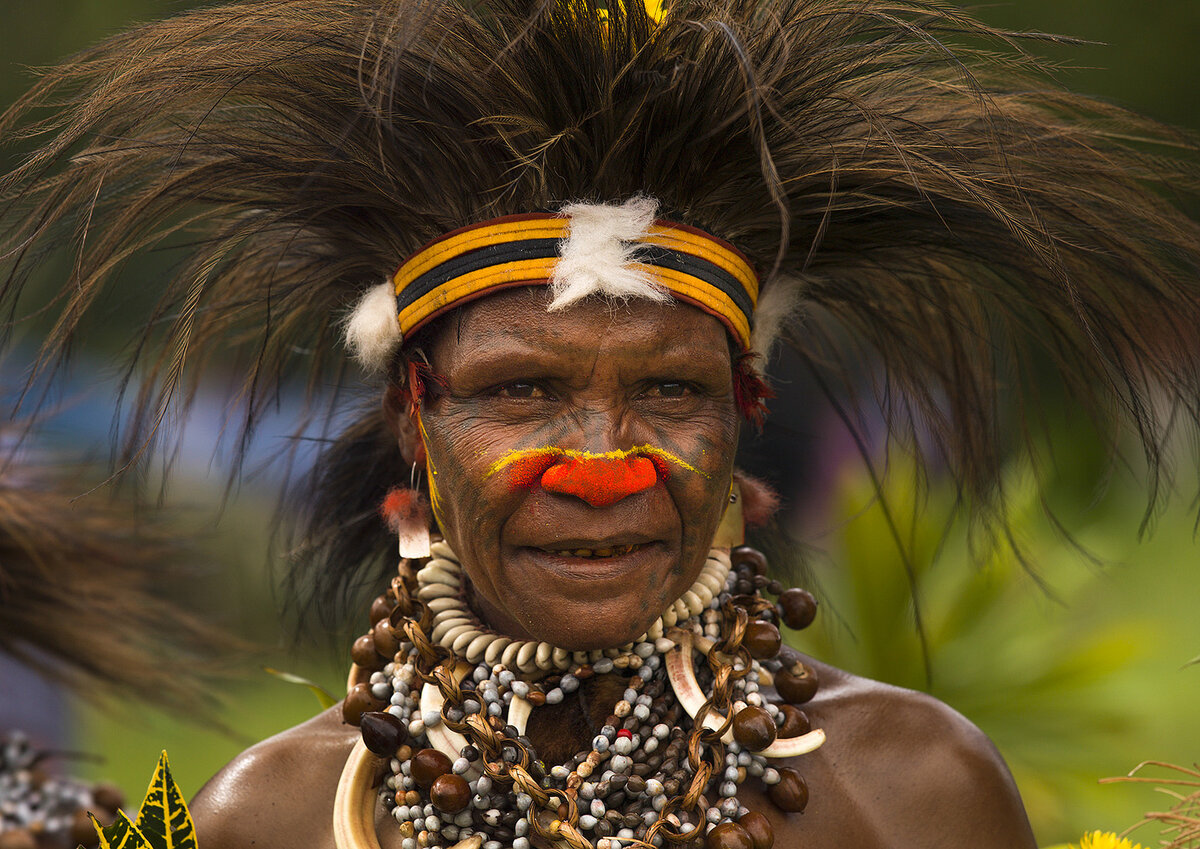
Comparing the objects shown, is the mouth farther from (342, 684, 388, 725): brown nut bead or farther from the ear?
(342, 684, 388, 725): brown nut bead

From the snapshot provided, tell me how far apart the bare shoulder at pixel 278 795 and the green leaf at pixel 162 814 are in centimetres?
44

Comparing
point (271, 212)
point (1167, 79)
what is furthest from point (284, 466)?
point (1167, 79)

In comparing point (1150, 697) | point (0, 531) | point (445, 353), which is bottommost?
point (1150, 697)

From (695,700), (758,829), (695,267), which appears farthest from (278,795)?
(695,267)

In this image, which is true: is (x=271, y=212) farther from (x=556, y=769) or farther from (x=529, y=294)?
(x=556, y=769)

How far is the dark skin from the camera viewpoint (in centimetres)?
223

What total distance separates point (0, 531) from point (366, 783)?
6.53 feet

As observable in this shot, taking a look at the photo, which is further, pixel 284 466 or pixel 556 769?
pixel 284 466

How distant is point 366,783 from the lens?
2484mm

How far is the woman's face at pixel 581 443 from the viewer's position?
7.29ft

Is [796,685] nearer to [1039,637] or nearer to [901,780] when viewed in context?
[901,780]

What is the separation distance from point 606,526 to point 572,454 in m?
0.13

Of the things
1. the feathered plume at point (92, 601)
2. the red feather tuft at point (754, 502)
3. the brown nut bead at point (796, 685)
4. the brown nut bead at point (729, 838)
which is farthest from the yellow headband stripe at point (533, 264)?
the feathered plume at point (92, 601)

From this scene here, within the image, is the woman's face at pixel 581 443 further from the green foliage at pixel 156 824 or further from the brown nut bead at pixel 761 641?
the green foliage at pixel 156 824
